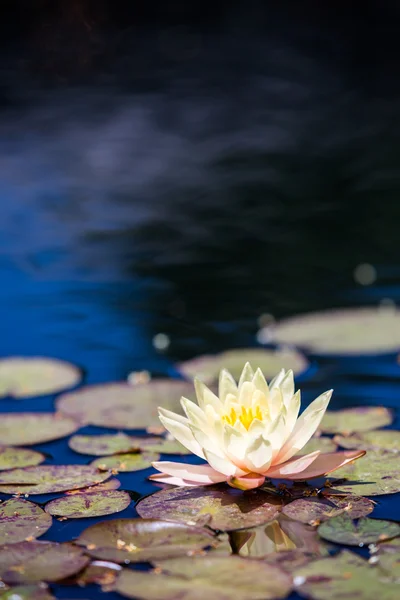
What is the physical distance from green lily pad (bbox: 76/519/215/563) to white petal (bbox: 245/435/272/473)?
0.15 meters

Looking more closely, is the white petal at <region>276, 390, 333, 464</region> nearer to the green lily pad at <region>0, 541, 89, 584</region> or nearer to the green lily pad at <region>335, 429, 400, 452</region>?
the green lily pad at <region>335, 429, 400, 452</region>

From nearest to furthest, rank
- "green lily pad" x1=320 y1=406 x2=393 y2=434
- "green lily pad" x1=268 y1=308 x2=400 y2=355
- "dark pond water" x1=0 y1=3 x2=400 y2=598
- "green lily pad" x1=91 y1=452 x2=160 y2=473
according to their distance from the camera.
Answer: "green lily pad" x1=91 y1=452 x2=160 y2=473
"green lily pad" x1=320 y1=406 x2=393 y2=434
"green lily pad" x1=268 y1=308 x2=400 y2=355
"dark pond water" x1=0 y1=3 x2=400 y2=598

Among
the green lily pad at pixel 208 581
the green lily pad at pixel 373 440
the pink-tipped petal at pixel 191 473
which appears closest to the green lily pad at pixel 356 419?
the green lily pad at pixel 373 440

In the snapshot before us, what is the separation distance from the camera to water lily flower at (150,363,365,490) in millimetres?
1394

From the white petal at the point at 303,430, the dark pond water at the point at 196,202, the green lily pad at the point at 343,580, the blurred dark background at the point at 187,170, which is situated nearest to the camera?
the green lily pad at the point at 343,580

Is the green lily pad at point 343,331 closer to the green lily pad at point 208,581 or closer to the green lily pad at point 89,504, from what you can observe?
the green lily pad at point 89,504

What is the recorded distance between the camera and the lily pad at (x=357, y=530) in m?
1.26

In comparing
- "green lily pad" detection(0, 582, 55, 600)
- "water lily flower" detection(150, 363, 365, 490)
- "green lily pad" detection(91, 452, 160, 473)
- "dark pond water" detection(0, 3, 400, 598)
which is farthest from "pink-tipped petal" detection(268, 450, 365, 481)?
"green lily pad" detection(0, 582, 55, 600)

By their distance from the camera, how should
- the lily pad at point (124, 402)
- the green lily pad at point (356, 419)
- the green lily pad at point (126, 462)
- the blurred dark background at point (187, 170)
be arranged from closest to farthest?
the green lily pad at point (126, 462)
the green lily pad at point (356, 419)
the lily pad at point (124, 402)
the blurred dark background at point (187, 170)

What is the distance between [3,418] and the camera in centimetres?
198

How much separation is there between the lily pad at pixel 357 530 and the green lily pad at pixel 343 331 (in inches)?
43.2

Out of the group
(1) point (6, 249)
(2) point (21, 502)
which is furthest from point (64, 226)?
(2) point (21, 502)

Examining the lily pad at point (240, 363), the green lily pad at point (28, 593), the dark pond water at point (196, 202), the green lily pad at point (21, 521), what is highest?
the dark pond water at point (196, 202)

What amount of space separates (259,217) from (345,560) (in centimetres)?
314
